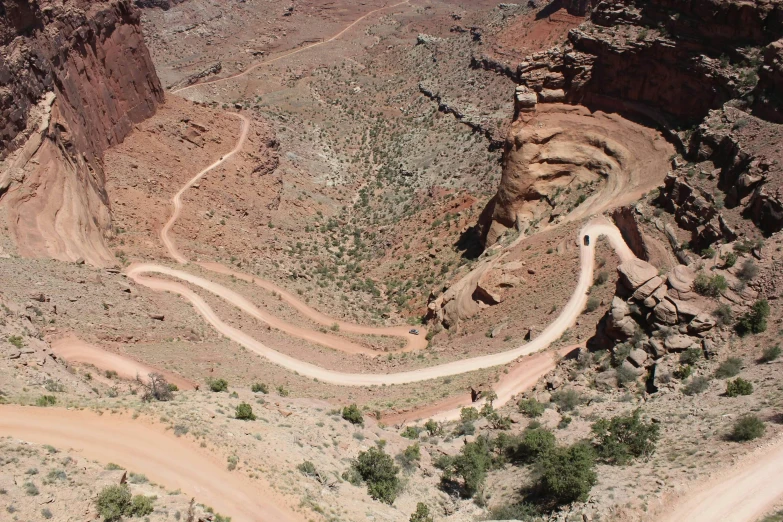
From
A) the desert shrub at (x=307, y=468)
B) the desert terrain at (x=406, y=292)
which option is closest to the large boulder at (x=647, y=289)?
the desert terrain at (x=406, y=292)

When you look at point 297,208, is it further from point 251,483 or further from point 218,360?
point 251,483

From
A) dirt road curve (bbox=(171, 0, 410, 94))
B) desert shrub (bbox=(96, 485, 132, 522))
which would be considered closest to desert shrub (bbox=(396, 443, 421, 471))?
desert shrub (bbox=(96, 485, 132, 522))

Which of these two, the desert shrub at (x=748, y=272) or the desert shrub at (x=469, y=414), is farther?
the desert shrub at (x=469, y=414)

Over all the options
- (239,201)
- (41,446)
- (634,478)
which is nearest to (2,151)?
(239,201)

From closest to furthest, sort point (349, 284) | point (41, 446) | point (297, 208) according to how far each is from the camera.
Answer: point (41, 446) → point (349, 284) → point (297, 208)

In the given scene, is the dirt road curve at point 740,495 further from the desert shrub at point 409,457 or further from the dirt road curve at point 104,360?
the dirt road curve at point 104,360

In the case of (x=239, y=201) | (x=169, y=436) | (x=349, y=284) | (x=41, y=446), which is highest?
(x=41, y=446)

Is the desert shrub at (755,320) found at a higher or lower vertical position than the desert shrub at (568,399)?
higher
